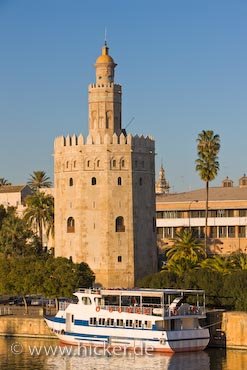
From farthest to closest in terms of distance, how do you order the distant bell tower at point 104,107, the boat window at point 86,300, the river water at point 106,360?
the distant bell tower at point 104,107 < the boat window at point 86,300 < the river water at point 106,360

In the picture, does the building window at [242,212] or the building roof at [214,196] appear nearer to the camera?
the building window at [242,212]

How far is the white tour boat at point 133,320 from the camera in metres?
62.2

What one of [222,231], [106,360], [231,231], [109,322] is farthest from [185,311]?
[222,231]

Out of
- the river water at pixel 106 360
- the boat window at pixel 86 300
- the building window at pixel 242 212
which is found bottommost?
the river water at pixel 106 360

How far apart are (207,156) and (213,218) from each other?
853 cm

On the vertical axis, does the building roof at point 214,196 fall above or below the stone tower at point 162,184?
below

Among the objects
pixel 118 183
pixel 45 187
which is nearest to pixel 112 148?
pixel 118 183

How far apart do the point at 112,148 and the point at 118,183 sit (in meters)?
2.70

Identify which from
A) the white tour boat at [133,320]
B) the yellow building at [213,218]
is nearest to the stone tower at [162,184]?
the yellow building at [213,218]

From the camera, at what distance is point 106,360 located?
60.3 meters

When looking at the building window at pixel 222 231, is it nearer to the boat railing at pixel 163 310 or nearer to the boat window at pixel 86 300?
the boat railing at pixel 163 310

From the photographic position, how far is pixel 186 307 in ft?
208

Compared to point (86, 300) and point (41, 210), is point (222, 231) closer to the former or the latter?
point (41, 210)

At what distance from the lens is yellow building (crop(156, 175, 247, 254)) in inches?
3622
